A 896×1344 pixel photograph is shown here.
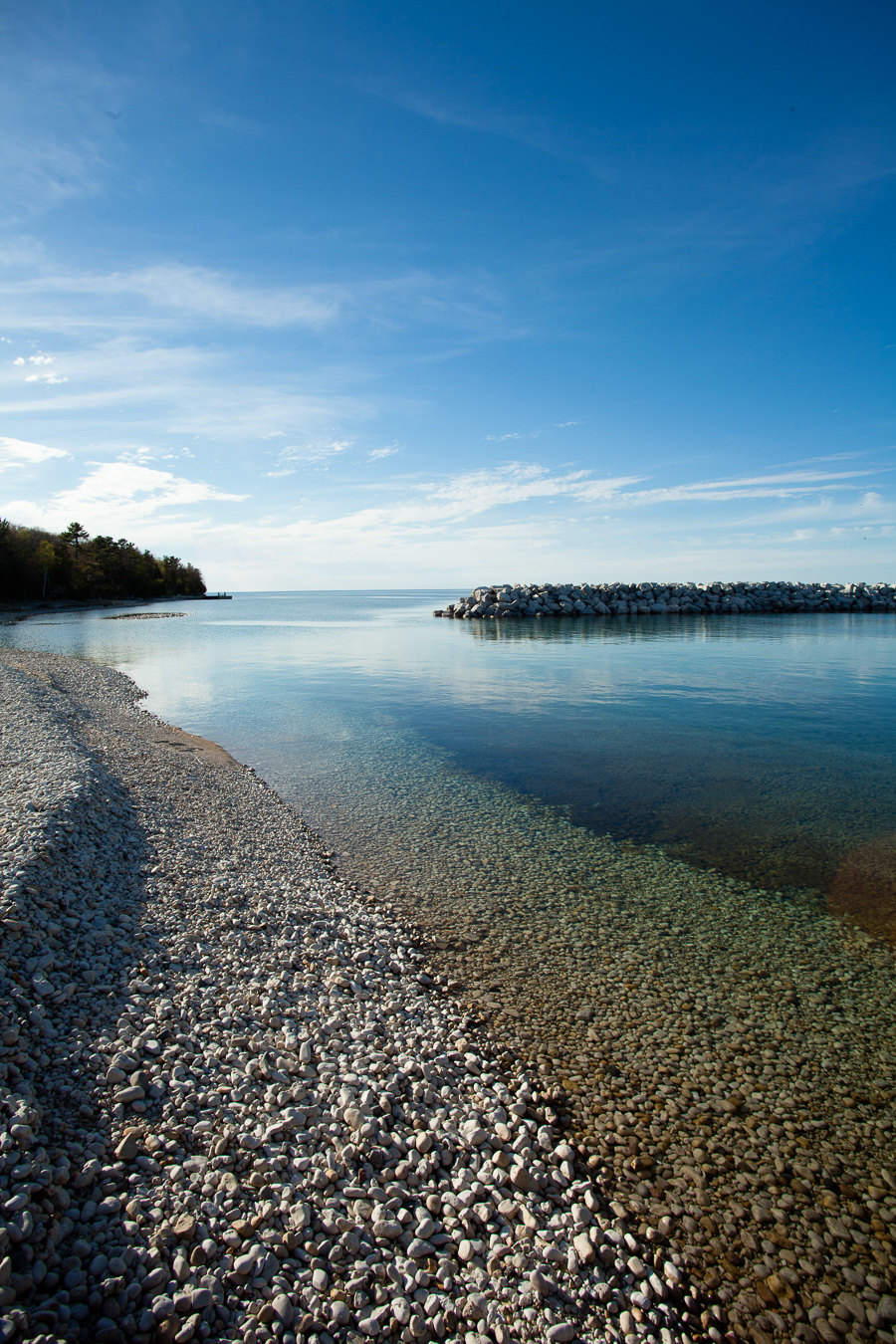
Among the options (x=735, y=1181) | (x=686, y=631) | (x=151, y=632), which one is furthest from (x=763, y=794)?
(x=151, y=632)

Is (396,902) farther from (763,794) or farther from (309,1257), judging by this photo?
(763,794)

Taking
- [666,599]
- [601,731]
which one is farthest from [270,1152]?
[666,599]

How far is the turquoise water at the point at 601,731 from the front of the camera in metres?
12.1

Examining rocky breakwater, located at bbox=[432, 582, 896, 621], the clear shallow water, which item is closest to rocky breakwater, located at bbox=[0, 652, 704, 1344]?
the clear shallow water

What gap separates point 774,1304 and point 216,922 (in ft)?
19.9

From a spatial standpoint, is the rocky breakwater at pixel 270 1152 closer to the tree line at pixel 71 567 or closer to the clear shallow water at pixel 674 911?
the clear shallow water at pixel 674 911

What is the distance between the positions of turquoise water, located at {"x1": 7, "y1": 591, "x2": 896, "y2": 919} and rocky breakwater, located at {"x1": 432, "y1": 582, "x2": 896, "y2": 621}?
33235 millimetres

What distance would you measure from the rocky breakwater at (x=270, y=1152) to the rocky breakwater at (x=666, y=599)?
70.3 m

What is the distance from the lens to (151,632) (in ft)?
198

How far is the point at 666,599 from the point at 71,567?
8686cm

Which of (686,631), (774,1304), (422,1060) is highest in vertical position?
(686,631)

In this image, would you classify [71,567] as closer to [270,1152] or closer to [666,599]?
[666,599]

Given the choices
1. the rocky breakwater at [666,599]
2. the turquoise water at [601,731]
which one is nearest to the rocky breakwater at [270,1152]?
the turquoise water at [601,731]

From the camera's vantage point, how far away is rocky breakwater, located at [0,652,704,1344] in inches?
136
